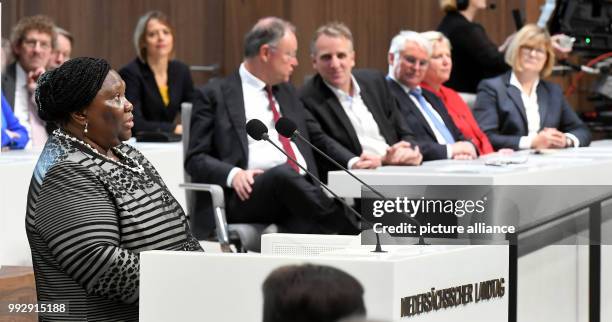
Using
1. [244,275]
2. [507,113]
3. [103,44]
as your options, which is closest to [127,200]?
[244,275]

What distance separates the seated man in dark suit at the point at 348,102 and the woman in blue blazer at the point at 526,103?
1.01 meters

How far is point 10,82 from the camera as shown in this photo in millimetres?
5734

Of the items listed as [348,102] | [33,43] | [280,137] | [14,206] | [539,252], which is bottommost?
[539,252]

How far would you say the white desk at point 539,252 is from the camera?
4238 mm

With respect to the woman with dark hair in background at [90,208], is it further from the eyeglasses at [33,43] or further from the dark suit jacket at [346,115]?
the eyeglasses at [33,43]

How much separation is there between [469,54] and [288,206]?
98.2 inches

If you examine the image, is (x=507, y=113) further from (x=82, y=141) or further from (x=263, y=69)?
(x=82, y=141)

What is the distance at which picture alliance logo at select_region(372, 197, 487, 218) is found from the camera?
9.61ft

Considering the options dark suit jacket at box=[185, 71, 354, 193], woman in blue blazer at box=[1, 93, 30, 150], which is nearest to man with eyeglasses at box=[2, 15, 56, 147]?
woman in blue blazer at box=[1, 93, 30, 150]

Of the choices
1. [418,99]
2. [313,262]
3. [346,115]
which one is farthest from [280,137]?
[313,262]

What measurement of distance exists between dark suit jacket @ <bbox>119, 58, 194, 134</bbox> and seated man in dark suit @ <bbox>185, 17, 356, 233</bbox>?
1768 mm

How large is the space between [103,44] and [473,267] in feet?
19.4

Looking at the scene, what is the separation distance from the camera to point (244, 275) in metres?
2.45

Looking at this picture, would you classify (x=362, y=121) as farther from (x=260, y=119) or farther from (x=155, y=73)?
(x=155, y=73)
